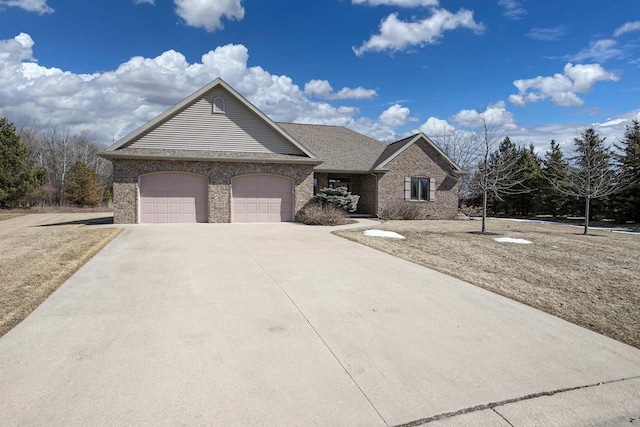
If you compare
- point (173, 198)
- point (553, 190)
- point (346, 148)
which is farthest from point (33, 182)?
point (553, 190)

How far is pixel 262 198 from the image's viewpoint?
18.6 m

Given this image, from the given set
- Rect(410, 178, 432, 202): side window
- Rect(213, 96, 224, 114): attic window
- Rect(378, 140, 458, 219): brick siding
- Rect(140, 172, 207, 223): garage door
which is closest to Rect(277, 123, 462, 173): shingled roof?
Rect(378, 140, 458, 219): brick siding

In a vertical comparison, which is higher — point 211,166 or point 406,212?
point 211,166

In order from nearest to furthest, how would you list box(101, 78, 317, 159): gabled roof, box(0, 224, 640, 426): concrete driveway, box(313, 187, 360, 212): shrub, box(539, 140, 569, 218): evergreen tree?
box(0, 224, 640, 426): concrete driveway
box(101, 78, 317, 159): gabled roof
box(313, 187, 360, 212): shrub
box(539, 140, 569, 218): evergreen tree

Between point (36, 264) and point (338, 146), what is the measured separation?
18.7 m

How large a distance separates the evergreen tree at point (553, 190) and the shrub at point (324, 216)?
18.3m

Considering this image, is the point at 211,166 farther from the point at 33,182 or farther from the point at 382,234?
the point at 33,182

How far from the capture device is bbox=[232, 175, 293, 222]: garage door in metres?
18.2

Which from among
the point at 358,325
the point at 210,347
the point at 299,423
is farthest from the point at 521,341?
the point at 210,347

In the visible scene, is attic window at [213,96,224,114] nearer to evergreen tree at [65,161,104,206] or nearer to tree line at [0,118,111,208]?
tree line at [0,118,111,208]

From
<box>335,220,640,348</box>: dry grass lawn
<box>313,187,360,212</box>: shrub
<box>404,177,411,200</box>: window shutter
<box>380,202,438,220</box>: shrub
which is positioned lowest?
<box>335,220,640,348</box>: dry grass lawn

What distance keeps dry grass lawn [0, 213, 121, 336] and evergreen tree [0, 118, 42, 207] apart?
2018 centimetres

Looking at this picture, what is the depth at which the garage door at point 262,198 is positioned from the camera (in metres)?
18.2

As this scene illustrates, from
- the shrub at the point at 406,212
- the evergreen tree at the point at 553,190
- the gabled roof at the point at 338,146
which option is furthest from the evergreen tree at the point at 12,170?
the evergreen tree at the point at 553,190
